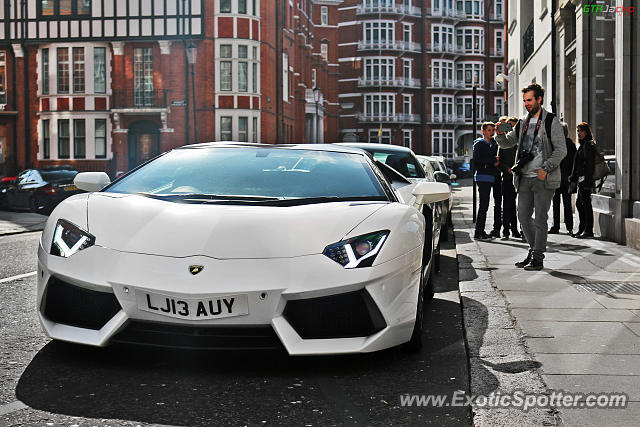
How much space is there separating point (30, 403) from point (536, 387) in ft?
8.04

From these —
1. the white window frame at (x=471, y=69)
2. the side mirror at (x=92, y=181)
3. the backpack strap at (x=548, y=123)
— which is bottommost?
the side mirror at (x=92, y=181)

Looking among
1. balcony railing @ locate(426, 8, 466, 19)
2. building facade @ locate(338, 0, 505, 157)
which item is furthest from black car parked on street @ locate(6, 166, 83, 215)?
balcony railing @ locate(426, 8, 466, 19)

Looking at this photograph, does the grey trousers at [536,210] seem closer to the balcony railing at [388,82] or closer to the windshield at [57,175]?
the windshield at [57,175]

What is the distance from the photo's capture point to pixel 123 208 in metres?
5.02

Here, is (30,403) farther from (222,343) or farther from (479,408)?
(479,408)

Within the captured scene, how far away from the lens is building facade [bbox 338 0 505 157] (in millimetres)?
83562

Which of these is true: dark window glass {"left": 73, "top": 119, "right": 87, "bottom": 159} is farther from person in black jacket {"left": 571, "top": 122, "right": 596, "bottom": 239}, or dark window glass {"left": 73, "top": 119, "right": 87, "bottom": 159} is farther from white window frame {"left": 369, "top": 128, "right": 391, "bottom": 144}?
white window frame {"left": 369, "top": 128, "right": 391, "bottom": 144}

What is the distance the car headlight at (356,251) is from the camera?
4.54 meters

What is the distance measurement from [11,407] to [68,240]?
3.78 feet

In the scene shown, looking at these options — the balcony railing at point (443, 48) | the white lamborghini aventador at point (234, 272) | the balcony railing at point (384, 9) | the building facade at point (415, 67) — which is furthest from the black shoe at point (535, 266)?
the balcony railing at point (443, 48)

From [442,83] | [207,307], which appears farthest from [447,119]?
[207,307]

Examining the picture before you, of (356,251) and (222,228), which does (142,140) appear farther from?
(356,251)

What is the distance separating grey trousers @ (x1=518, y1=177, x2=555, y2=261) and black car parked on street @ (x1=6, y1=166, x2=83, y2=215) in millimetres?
17225

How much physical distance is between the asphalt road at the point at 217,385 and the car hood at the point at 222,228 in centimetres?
61
